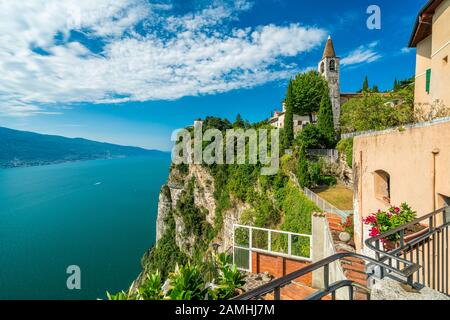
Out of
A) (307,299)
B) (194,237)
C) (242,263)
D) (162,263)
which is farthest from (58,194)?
(307,299)

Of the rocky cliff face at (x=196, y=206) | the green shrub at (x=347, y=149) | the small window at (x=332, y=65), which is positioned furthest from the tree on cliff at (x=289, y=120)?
the rocky cliff face at (x=196, y=206)

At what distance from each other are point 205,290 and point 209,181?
107 feet

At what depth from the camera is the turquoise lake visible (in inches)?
1893

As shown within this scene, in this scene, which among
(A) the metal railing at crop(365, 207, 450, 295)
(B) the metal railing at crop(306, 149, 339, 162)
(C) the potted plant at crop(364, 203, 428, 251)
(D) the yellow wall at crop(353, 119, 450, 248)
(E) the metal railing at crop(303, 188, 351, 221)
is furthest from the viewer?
(B) the metal railing at crop(306, 149, 339, 162)

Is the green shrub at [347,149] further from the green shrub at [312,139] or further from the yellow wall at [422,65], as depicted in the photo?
→ the yellow wall at [422,65]

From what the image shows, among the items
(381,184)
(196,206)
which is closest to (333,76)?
(196,206)

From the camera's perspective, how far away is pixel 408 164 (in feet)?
17.9

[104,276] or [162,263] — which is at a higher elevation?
[162,263]

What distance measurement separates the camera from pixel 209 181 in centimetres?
3819

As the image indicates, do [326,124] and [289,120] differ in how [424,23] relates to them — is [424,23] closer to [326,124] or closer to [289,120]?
[326,124]

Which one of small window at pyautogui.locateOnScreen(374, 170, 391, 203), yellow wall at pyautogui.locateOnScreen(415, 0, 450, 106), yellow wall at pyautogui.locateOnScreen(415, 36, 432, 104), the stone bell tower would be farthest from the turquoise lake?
yellow wall at pyautogui.locateOnScreen(415, 0, 450, 106)

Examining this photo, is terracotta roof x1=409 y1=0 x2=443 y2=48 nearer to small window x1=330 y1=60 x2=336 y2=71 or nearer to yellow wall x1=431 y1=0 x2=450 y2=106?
yellow wall x1=431 y1=0 x2=450 y2=106

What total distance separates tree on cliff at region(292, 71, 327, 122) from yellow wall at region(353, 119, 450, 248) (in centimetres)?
3138

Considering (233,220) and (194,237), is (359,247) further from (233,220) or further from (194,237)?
(194,237)
